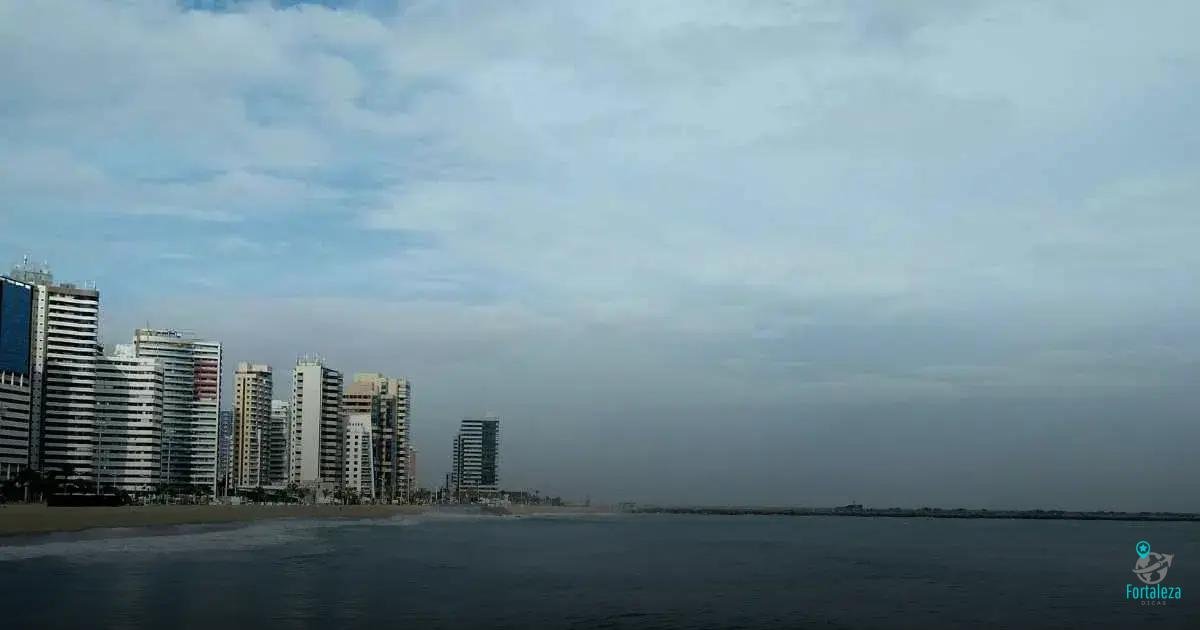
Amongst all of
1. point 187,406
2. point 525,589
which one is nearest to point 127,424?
point 187,406

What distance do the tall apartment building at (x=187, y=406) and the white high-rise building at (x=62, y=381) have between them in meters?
22.0

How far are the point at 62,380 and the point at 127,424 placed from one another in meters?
13.8

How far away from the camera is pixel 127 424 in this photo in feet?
538

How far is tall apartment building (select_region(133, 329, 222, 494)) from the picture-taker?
18300 cm

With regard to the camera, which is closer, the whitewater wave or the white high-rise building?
the whitewater wave

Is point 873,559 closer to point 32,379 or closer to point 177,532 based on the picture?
point 177,532

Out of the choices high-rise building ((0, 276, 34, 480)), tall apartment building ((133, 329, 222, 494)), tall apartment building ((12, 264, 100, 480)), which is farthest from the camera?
tall apartment building ((133, 329, 222, 494))

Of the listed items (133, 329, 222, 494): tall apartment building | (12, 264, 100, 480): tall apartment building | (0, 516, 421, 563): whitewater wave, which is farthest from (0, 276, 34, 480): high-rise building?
(0, 516, 421, 563): whitewater wave

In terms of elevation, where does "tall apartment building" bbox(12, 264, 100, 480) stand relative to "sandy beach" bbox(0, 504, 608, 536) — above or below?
above

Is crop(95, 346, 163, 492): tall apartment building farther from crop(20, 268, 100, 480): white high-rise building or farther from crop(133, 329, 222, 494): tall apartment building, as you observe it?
crop(133, 329, 222, 494): tall apartment building

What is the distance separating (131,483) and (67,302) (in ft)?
103

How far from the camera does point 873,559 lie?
218 feet

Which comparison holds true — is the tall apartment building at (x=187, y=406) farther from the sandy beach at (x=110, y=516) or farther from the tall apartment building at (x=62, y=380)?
the sandy beach at (x=110, y=516)

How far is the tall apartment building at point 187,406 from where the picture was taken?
183000 mm
